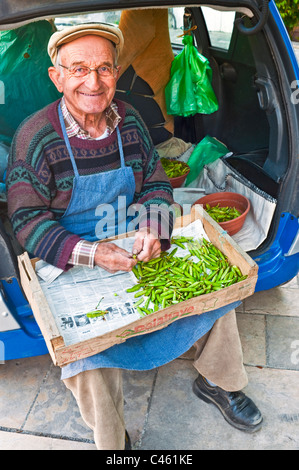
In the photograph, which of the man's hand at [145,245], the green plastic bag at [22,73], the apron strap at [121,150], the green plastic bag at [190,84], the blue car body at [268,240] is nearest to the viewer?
the blue car body at [268,240]

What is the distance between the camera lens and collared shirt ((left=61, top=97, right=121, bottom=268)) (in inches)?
85.0

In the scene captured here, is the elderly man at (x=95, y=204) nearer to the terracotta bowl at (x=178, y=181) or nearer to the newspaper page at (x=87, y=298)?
the newspaper page at (x=87, y=298)

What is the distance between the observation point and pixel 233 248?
2.23 m

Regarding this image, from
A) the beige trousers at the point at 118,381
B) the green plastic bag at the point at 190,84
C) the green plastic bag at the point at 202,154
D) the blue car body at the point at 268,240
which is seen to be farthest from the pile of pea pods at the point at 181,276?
the green plastic bag at the point at 190,84

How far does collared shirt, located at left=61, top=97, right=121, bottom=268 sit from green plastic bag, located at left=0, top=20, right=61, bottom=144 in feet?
3.12

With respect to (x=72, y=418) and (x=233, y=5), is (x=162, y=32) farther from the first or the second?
(x=72, y=418)

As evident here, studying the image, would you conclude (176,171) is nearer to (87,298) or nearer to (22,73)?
(22,73)

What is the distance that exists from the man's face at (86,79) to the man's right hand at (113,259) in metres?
0.68

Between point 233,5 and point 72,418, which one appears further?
point 72,418

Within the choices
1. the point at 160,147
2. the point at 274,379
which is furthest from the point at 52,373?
the point at 160,147

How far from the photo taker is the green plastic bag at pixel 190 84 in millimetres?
3955

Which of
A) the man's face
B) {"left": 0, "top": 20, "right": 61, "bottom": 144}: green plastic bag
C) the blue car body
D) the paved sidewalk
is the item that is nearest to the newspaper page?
the blue car body

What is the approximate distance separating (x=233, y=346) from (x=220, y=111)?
2686mm

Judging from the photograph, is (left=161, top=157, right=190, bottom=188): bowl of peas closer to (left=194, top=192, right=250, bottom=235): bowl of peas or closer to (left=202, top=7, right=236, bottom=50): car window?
(left=194, top=192, right=250, bottom=235): bowl of peas
